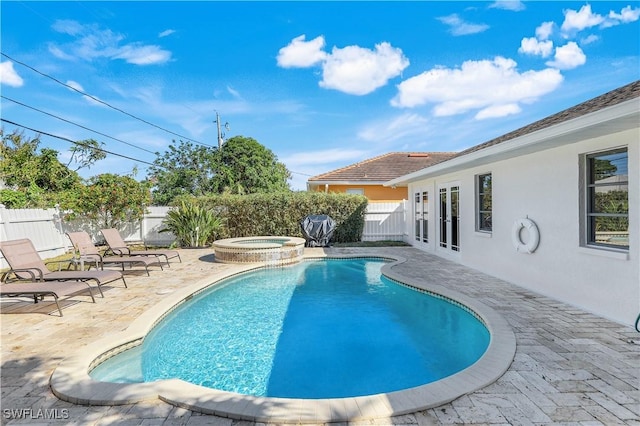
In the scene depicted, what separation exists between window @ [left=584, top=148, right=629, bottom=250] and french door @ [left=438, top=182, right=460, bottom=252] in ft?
17.4

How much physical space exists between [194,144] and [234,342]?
29762mm

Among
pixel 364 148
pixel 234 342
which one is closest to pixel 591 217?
pixel 234 342

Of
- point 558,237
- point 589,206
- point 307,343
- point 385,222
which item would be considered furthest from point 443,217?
point 307,343

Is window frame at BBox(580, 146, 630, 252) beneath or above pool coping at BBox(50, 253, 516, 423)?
above

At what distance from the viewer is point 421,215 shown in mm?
15078

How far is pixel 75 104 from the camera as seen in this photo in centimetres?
1838

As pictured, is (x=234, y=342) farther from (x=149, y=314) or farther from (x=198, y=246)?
(x=198, y=246)

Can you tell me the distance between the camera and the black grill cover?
51.8 feet

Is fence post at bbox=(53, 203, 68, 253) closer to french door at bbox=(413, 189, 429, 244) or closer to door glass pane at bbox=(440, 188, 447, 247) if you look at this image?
french door at bbox=(413, 189, 429, 244)

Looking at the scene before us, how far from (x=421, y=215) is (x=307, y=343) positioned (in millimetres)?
10848

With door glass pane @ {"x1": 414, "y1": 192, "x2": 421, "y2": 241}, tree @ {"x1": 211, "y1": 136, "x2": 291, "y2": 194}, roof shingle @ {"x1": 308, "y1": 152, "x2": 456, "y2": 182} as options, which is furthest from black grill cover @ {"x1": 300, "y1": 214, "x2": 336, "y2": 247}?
tree @ {"x1": 211, "y1": 136, "x2": 291, "y2": 194}

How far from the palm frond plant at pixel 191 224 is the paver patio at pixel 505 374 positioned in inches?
334

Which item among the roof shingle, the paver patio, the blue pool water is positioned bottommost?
the blue pool water

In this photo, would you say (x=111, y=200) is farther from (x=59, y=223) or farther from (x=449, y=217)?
(x=449, y=217)
